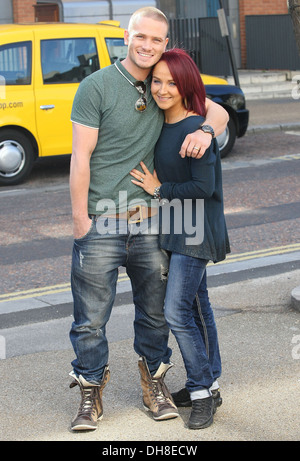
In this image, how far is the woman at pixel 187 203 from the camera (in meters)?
3.88

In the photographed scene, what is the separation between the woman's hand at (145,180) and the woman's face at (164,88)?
1.00 feet

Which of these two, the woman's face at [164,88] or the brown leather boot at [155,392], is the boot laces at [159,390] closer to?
the brown leather boot at [155,392]

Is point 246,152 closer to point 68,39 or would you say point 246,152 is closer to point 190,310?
point 68,39

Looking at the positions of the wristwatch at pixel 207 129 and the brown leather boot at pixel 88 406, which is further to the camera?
the brown leather boot at pixel 88 406

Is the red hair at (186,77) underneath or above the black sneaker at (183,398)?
above

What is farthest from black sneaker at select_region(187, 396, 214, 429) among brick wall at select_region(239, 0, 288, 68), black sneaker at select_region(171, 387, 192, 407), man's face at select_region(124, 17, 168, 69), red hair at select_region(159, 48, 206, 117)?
brick wall at select_region(239, 0, 288, 68)

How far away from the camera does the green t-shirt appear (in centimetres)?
383

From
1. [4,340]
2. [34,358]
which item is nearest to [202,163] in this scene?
[34,358]

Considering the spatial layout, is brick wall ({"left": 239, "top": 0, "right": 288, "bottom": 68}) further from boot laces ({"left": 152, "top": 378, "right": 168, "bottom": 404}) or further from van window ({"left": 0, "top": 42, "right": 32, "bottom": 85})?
boot laces ({"left": 152, "top": 378, "right": 168, "bottom": 404})

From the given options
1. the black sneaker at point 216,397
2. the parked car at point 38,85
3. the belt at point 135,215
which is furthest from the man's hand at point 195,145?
the parked car at point 38,85

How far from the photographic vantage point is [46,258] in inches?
305

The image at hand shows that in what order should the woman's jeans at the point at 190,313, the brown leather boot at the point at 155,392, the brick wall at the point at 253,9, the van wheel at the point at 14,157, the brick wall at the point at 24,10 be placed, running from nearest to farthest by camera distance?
the woman's jeans at the point at 190,313 < the brown leather boot at the point at 155,392 < the van wheel at the point at 14,157 < the brick wall at the point at 24,10 < the brick wall at the point at 253,9

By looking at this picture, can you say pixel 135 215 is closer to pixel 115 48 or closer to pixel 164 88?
pixel 164 88

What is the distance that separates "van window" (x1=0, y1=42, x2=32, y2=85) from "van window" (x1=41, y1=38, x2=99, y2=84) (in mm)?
209
